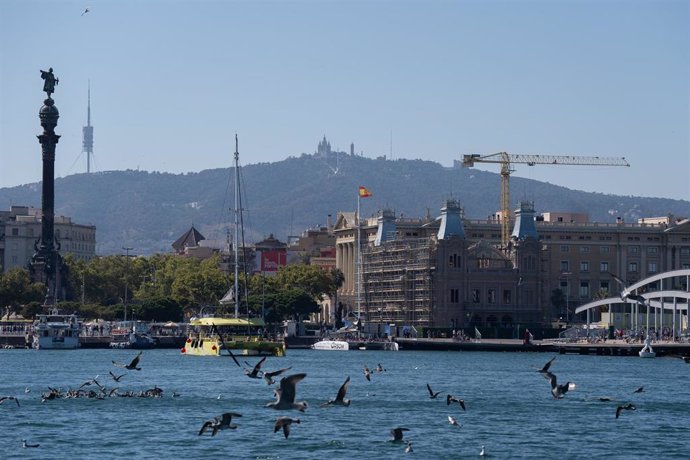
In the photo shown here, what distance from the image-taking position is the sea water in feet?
199

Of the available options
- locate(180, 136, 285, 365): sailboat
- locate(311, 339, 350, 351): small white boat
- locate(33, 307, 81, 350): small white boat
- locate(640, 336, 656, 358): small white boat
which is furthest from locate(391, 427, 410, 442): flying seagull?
locate(311, 339, 350, 351): small white boat

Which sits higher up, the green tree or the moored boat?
the green tree

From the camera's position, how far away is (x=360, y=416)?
73438mm

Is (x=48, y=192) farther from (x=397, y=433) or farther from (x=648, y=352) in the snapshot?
(x=397, y=433)

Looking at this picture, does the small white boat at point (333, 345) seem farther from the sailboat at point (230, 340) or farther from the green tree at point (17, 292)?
the green tree at point (17, 292)

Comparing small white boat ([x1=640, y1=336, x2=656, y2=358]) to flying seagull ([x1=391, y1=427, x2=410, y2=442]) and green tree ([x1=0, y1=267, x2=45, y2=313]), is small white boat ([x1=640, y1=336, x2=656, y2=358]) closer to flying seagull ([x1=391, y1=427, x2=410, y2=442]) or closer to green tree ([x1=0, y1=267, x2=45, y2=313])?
green tree ([x1=0, y1=267, x2=45, y2=313])

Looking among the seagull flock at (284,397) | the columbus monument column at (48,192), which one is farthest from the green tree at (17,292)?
the seagull flock at (284,397)

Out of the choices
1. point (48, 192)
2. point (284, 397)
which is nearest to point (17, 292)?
point (48, 192)

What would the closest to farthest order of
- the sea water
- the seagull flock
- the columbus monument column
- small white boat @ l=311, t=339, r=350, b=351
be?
the seagull flock
the sea water
small white boat @ l=311, t=339, r=350, b=351
the columbus monument column

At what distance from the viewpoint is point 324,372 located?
112750 millimetres

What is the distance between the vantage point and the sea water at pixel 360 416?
2389 inches

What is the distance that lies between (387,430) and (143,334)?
109827 mm

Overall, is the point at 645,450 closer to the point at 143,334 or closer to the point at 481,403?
the point at 481,403

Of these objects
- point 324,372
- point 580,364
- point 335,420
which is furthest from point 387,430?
point 580,364
